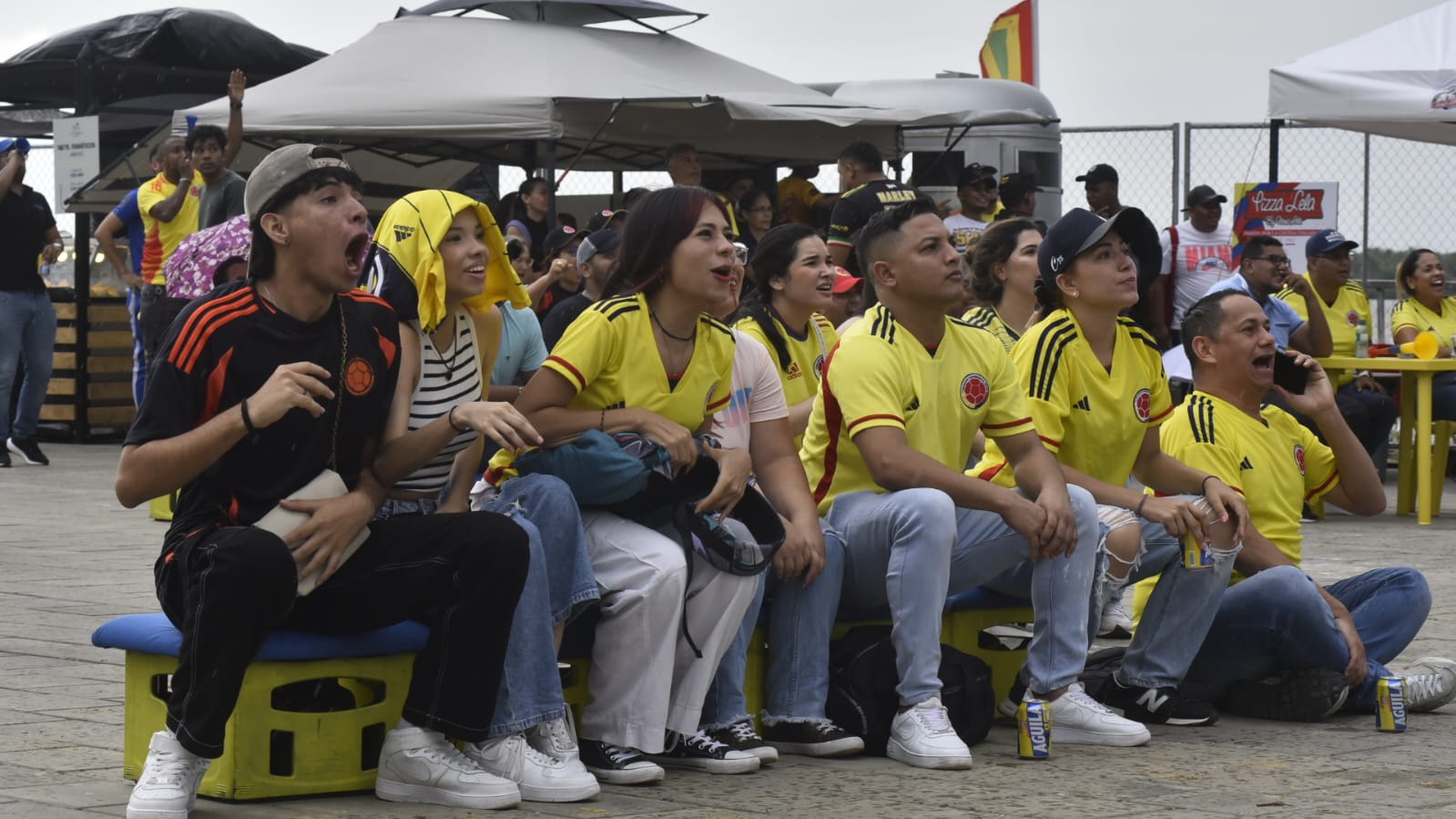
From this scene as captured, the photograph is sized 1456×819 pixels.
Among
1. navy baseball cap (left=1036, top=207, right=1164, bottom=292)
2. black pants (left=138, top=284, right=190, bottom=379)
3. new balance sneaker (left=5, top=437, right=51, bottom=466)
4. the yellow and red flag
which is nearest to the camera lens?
navy baseball cap (left=1036, top=207, right=1164, bottom=292)

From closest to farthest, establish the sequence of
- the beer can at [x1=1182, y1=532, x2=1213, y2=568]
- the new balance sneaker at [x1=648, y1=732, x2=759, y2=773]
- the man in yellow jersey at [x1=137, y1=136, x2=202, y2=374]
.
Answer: the new balance sneaker at [x1=648, y1=732, x2=759, y2=773] < the beer can at [x1=1182, y1=532, x2=1213, y2=568] < the man in yellow jersey at [x1=137, y1=136, x2=202, y2=374]

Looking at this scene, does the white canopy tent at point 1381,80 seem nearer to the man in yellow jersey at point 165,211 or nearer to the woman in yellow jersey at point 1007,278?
the woman in yellow jersey at point 1007,278

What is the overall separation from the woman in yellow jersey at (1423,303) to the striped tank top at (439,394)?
9101 mm

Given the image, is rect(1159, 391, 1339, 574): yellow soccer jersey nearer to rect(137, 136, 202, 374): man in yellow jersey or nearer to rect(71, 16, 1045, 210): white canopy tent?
rect(137, 136, 202, 374): man in yellow jersey

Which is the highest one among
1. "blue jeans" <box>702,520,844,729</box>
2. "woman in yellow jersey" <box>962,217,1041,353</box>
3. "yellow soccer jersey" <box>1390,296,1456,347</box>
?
"woman in yellow jersey" <box>962,217,1041,353</box>

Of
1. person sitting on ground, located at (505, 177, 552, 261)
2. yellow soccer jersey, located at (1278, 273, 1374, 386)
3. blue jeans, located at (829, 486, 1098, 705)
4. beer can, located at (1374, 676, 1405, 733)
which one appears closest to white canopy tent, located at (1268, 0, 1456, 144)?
yellow soccer jersey, located at (1278, 273, 1374, 386)

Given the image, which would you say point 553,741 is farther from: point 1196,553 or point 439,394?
point 1196,553

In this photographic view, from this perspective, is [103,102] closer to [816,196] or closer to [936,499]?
[816,196]

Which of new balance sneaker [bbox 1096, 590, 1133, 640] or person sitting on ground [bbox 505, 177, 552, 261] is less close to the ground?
person sitting on ground [bbox 505, 177, 552, 261]

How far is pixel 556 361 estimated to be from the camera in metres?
4.83

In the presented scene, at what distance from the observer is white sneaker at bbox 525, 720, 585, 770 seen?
452 centimetres

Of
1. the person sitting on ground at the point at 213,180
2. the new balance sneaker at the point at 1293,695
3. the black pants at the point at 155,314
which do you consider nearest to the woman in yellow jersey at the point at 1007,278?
the new balance sneaker at the point at 1293,695

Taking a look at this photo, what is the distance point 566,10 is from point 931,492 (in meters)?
11.7

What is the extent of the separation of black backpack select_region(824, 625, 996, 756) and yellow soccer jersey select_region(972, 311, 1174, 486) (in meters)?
0.70
